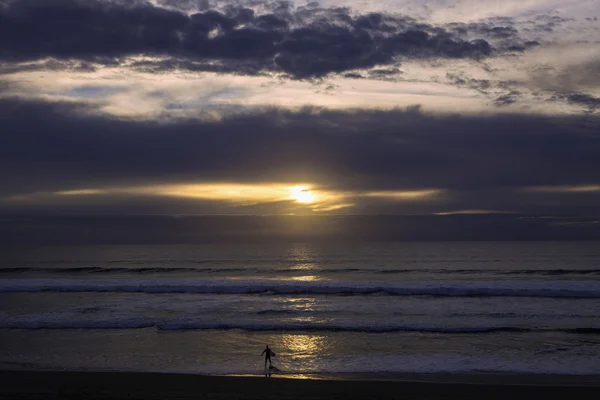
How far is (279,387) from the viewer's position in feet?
42.3

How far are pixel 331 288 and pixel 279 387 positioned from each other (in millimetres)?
19784

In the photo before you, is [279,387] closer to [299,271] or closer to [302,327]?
[302,327]

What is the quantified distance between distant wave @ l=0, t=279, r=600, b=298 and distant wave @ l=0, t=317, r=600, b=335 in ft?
34.3

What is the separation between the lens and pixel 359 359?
15.7 metres

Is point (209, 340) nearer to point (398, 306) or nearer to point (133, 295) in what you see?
point (398, 306)

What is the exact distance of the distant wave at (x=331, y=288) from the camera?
3082 centimetres

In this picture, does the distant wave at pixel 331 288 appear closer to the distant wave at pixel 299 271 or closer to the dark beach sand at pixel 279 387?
the distant wave at pixel 299 271

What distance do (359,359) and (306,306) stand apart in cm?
1087

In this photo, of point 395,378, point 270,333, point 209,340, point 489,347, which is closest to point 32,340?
point 209,340

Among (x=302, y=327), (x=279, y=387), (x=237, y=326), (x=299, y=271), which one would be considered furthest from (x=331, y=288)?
(x=279, y=387)

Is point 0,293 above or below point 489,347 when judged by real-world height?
above

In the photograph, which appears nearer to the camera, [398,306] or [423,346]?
[423,346]

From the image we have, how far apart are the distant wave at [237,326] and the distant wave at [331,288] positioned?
10.5 metres

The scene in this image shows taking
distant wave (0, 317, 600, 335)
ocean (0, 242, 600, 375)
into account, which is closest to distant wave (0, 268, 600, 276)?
ocean (0, 242, 600, 375)
